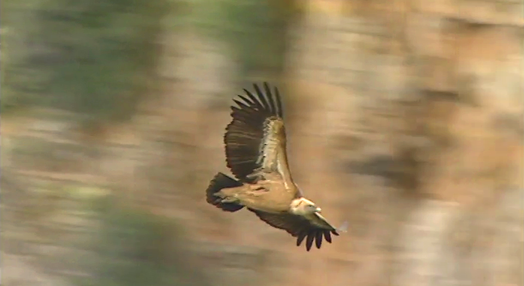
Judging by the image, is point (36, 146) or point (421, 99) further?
point (36, 146)

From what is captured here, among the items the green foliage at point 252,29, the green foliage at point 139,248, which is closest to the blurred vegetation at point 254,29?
the green foliage at point 252,29

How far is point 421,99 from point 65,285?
839mm

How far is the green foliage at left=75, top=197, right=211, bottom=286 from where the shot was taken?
1444 mm

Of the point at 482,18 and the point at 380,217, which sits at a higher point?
the point at 482,18

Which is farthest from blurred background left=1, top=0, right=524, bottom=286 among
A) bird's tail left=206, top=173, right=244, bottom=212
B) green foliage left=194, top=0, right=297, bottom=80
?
bird's tail left=206, top=173, right=244, bottom=212

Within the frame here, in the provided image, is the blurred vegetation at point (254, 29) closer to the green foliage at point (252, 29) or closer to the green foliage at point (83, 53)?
the green foliage at point (252, 29)

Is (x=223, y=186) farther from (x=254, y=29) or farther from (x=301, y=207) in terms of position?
(x=254, y=29)

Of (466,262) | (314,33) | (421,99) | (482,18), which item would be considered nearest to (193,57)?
(314,33)

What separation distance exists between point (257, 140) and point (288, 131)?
20.6 inches

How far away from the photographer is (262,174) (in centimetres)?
85

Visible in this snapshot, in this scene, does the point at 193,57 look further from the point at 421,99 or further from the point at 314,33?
the point at 421,99

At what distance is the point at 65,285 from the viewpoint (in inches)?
58.4

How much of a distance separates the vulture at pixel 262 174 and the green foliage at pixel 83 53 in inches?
25.2

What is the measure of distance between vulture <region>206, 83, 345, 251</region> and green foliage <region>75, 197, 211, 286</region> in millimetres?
588
